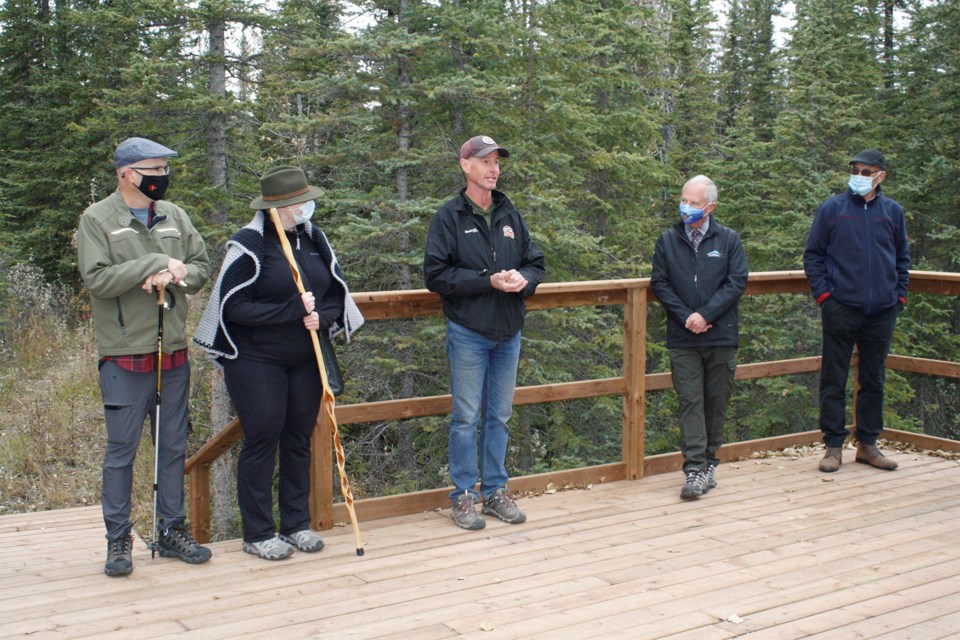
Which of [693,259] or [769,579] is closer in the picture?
[769,579]

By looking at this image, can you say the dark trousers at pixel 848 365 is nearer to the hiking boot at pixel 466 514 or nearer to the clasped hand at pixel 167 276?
the hiking boot at pixel 466 514

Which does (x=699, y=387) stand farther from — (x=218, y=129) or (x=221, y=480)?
(x=218, y=129)

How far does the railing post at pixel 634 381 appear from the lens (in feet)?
17.7

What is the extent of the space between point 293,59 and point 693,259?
9.96m

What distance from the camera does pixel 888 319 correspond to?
5.52 metres

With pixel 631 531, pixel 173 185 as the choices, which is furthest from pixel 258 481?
pixel 173 185

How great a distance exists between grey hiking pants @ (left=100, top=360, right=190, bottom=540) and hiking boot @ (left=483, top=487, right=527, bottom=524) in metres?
1.53

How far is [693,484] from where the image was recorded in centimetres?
509

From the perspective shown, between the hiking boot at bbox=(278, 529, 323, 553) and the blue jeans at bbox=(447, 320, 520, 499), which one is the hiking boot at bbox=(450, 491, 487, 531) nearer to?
the blue jeans at bbox=(447, 320, 520, 499)

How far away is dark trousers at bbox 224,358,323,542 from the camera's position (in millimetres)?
3994

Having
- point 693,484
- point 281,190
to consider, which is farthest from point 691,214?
point 281,190

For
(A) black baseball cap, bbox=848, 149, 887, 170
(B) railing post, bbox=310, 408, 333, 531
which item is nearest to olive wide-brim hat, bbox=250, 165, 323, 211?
(B) railing post, bbox=310, 408, 333, 531

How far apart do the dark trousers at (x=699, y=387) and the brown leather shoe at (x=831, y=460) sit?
0.89 meters

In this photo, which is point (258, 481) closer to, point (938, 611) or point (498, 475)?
point (498, 475)
